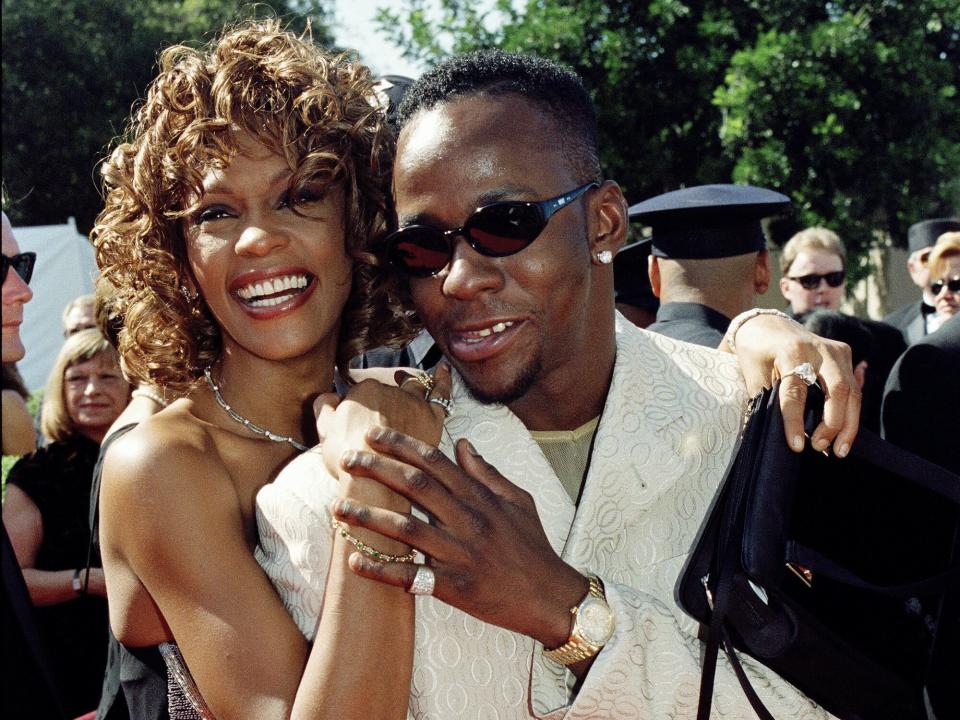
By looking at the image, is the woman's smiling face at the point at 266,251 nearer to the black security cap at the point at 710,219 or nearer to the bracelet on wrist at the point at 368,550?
the bracelet on wrist at the point at 368,550

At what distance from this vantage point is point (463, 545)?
1.69 meters

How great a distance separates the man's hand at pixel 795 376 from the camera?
1.93 meters

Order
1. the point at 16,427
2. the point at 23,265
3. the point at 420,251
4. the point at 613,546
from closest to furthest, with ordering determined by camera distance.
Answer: the point at 613,546, the point at 420,251, the point at 23,265, the point at 16,427

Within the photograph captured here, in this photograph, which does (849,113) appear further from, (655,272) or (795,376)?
(795,376)

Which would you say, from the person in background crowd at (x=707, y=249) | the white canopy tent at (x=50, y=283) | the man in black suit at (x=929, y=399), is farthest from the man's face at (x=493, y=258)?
the white canopy tent at (x=50, y=283)

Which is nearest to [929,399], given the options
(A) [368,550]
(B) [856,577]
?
(B) [856,577]

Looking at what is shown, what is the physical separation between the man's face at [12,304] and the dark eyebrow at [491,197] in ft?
3.06

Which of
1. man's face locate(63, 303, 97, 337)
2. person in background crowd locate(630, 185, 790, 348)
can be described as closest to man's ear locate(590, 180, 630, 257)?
person in background crowd locate(630, 185, 790, 348)

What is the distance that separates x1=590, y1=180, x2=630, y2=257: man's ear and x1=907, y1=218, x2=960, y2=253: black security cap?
5.12 metres

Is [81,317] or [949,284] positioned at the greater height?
[949,284]

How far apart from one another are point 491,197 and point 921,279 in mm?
5370

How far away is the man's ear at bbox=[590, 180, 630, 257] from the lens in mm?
2307

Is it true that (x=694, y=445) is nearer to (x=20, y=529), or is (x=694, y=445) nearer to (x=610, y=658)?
(x=610, y=658)

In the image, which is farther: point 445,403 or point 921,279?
point 921,279
